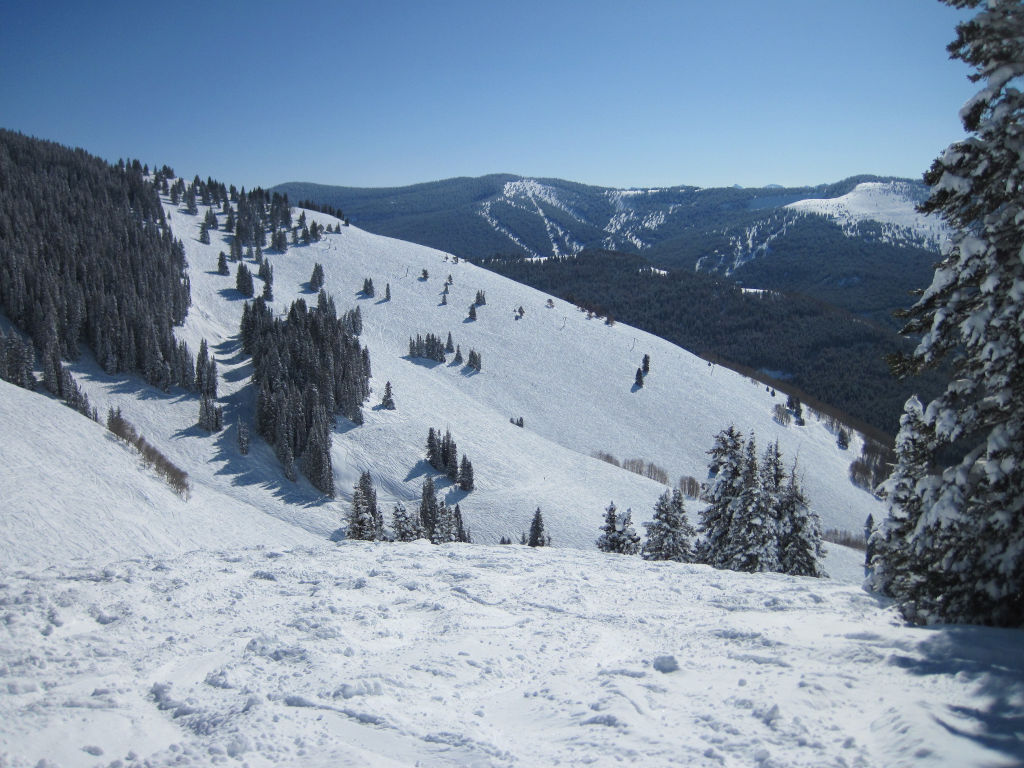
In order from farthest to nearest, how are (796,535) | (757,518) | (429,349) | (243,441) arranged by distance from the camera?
(429,349) → (243,441) → (796,535) → (757,518)

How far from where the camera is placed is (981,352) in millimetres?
9281

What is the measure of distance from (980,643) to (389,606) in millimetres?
11470

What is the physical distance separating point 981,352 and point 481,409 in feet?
252

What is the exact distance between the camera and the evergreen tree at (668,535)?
112 ft

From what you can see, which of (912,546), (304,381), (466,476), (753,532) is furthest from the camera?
(304,381)

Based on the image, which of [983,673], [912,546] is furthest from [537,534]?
[983,673]

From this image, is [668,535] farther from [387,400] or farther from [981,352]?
[387,400]

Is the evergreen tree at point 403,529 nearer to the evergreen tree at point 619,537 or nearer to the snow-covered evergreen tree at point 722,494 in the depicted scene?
the evergreen tree at point 619,537

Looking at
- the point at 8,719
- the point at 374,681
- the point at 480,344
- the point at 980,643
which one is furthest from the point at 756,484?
the point at 480,344

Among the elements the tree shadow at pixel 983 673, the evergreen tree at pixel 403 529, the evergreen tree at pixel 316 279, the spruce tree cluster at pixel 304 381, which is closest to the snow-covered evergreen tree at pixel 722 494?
the evergreen tree at pixel 403 529

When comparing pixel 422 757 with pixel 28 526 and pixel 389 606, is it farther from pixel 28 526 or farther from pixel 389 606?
pixel 28 526

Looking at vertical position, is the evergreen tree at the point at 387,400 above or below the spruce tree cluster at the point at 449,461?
above

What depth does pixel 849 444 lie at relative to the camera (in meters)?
124

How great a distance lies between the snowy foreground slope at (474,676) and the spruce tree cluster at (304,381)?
139 feet
